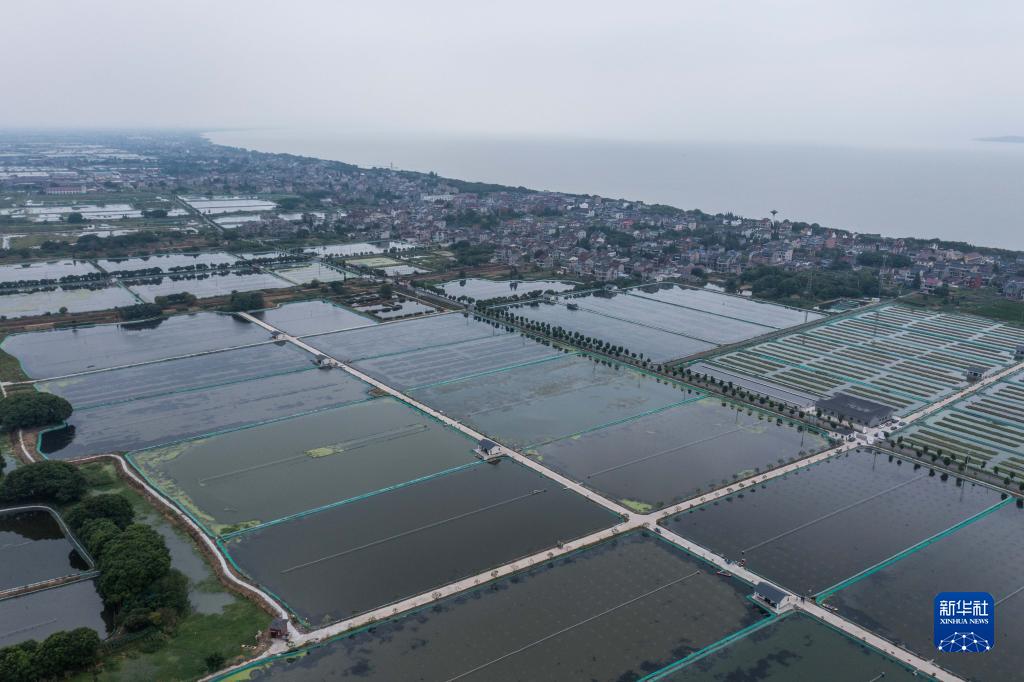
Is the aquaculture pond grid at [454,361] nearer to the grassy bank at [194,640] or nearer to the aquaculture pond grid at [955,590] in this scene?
the grassy bank at [194,640]

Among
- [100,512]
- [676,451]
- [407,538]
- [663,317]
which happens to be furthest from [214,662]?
[663,317]

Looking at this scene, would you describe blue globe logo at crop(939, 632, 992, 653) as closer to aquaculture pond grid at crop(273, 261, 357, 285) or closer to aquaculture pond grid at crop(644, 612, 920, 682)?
aquaculture pond grid at crop(644, 612, 920, 682)

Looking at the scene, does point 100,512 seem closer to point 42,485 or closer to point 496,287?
point 42,485

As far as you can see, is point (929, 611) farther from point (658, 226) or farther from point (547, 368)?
point (658, 226)

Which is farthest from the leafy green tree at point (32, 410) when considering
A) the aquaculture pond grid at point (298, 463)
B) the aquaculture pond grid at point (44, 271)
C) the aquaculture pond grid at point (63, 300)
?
the aquaculture pond grid at point (44, 271)

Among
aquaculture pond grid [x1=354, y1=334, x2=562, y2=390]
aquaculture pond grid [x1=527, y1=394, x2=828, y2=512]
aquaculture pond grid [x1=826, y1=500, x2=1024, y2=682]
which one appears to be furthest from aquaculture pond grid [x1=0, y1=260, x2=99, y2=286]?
aquaculture pond grid [x1=826, y1=500, x2=1024, y2=682]

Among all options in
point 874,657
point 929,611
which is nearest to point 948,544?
point 929,611

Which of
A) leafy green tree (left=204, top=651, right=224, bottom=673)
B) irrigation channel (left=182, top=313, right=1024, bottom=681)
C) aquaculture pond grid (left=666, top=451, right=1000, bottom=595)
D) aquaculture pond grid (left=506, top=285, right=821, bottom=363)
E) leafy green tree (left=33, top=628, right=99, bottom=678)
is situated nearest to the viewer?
leafy green tree (left=33, top=628, right=99, bottom=678)
